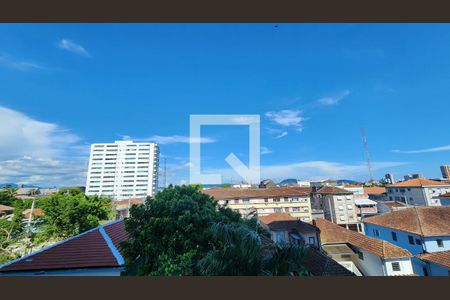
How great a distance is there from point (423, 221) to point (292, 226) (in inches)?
182

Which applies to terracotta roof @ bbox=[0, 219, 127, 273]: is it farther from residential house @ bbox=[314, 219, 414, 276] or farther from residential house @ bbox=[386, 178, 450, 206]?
residential house @ bbox=[386, 178, 450, 206]

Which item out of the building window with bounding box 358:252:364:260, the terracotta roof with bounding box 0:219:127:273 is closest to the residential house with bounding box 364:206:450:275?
the building window with bounding box 358:252:364:260

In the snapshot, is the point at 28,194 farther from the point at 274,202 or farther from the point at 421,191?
the point at 421,191

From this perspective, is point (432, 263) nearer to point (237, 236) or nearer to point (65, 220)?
point (237, 236)

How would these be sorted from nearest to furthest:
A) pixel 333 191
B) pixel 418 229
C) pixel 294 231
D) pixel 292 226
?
1. pixel 418 229
2. pixel 294 231
3. pixel 292 226
4. pixel 333 191

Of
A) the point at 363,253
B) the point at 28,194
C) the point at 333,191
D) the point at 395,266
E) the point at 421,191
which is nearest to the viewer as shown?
the point at 395,266

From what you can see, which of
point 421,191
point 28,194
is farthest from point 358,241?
point 28,194

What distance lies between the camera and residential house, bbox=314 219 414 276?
21.5 ft

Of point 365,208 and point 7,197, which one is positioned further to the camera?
point 7,197

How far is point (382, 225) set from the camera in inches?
353

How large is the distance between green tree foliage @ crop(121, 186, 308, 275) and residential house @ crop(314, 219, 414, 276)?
590 centimetres

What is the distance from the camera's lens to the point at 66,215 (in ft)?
27.5

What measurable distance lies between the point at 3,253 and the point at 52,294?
29.0 feet

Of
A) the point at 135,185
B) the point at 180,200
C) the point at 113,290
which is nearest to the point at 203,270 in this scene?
the point at 113,290
